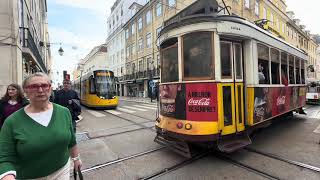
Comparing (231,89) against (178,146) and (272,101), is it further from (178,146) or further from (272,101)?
(272,101)

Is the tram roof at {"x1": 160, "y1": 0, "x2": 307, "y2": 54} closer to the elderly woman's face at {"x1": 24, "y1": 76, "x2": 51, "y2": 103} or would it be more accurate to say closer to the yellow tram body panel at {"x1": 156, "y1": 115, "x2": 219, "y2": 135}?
the yellow tram body panel at {"x1": 156, "y1": 115, "x2": 219, "y2": 135}

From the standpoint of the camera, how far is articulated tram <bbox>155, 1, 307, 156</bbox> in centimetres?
459

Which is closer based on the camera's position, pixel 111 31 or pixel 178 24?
pixel 178 24

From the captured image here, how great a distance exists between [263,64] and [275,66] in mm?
971

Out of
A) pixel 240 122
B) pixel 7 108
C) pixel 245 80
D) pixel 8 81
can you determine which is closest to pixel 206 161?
pixel 240 122

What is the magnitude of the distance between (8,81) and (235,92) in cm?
947

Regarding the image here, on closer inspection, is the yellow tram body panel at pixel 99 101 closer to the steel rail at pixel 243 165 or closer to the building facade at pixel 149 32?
the building facade at pixel 149 32

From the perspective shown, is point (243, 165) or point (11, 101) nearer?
point (11, 101)

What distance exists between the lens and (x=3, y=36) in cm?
926

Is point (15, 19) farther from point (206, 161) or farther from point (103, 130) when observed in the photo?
point (206, 161)

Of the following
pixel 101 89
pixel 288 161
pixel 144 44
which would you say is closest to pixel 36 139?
pixel 288 161

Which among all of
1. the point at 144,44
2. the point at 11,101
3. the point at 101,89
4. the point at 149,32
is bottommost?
the point at 11,101

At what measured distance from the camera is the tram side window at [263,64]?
18.6 feet

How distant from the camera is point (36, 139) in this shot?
6.27ft
